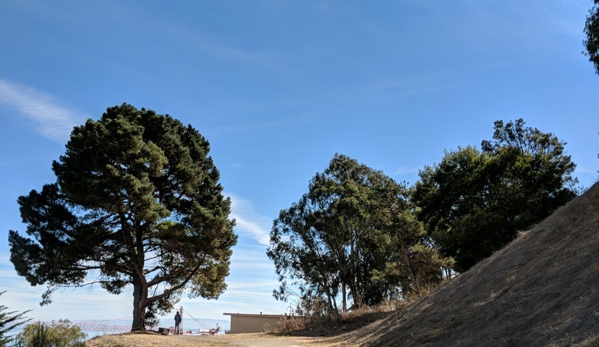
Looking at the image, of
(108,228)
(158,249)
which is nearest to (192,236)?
(158,249)

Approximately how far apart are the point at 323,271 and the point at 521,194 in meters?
12.3

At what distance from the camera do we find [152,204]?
1970cm

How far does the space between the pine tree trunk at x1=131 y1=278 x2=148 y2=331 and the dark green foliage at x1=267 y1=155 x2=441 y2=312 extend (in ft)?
29.0

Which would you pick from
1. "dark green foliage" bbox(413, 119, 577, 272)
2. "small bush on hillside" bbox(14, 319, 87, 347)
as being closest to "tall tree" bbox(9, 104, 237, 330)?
"small bush on hillside" bbox(14, 319, 87, 347)

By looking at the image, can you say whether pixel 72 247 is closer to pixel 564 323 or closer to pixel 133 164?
pixel 133 164

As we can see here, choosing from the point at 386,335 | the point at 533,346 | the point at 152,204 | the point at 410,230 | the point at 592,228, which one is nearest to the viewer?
the point at 533,346

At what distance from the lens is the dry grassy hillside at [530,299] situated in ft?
18.6

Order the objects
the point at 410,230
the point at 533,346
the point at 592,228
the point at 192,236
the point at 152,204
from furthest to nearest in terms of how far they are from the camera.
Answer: the point at 410,230
the point at 192,236
the point at 152,204
the point at 592,228
the point at 533,346

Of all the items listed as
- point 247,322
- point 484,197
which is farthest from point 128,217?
point 484,197

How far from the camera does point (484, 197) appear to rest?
2269 cm

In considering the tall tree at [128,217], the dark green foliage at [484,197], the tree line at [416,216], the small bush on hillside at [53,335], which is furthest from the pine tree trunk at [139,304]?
the dark green foliage at [484,197]

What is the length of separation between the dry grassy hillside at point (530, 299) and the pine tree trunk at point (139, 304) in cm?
1334

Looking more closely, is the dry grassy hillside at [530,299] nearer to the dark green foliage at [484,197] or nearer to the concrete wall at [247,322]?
the dark green foliage at [484,197]

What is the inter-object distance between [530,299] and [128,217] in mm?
18493
